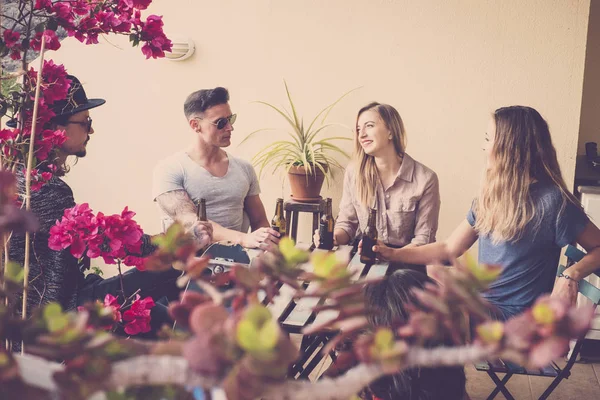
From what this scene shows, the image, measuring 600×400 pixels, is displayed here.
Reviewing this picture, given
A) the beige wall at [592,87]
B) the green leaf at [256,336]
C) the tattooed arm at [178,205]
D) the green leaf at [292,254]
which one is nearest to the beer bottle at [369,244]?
the tattooed arm at [178,205]

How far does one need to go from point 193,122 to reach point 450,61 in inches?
63.0

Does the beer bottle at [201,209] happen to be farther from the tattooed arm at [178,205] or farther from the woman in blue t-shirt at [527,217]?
the woman in blue t-shirt at [527,217]

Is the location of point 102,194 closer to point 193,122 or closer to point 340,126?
point 193,122

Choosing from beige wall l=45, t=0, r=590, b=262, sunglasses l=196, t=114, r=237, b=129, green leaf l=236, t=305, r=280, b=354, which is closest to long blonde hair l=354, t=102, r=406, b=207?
beige wall l=45, t=0, r=590, b=262

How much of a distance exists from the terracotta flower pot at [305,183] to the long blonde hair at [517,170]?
1.49 m

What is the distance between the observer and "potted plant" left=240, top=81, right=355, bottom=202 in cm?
397

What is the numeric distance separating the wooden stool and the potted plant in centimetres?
4

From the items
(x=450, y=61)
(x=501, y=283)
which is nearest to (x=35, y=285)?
(x=501, y=283)

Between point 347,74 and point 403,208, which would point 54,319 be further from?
point 347,74

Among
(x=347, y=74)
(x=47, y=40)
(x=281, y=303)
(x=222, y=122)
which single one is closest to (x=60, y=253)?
(x=281, y=303)

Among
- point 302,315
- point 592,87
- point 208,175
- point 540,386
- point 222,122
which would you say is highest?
point 592,87

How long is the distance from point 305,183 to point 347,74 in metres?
0.75

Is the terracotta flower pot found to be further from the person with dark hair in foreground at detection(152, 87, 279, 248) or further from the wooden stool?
the person with dark hair in foreground at detection(152, 87, 279, 248)

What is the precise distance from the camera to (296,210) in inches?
156
